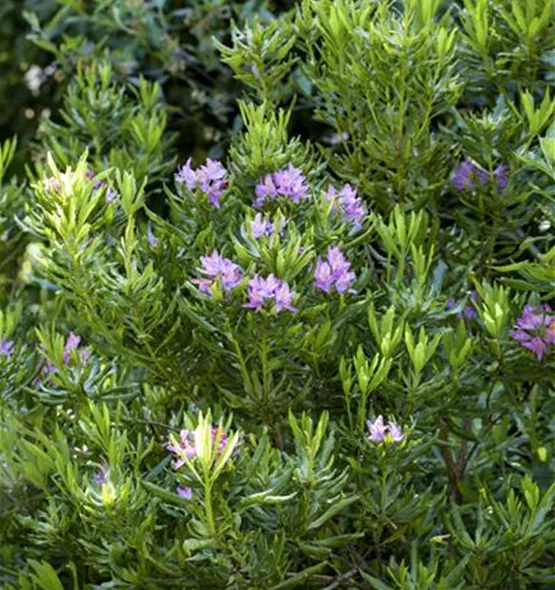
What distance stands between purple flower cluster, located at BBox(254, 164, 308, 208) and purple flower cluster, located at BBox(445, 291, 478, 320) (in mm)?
407

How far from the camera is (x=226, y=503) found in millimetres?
1985

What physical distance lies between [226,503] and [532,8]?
1144mm

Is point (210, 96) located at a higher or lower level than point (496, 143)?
lower

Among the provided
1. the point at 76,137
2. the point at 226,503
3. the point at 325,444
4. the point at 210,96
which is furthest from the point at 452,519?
the point at 210,96

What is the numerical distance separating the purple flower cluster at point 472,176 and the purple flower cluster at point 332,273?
46cm

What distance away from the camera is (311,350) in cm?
226

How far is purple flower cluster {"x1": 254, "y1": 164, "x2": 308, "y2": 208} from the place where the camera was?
91.0 inches

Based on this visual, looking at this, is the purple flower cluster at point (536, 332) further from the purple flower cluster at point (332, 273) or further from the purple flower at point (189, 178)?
the purple flower at point (189, 178)

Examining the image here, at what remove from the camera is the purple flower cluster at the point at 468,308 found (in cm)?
253

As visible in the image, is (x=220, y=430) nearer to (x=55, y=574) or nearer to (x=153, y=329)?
(x=153, y=329)

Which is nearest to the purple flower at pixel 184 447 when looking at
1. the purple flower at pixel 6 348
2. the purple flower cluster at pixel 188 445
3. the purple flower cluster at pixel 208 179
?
the purple flower cluster at pixel 188 445

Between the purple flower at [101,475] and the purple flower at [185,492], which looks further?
the purple flower at [101,475]

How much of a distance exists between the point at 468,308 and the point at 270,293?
2.20ft

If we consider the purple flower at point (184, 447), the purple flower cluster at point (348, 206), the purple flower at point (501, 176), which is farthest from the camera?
the purple flower at point (501, 176)
